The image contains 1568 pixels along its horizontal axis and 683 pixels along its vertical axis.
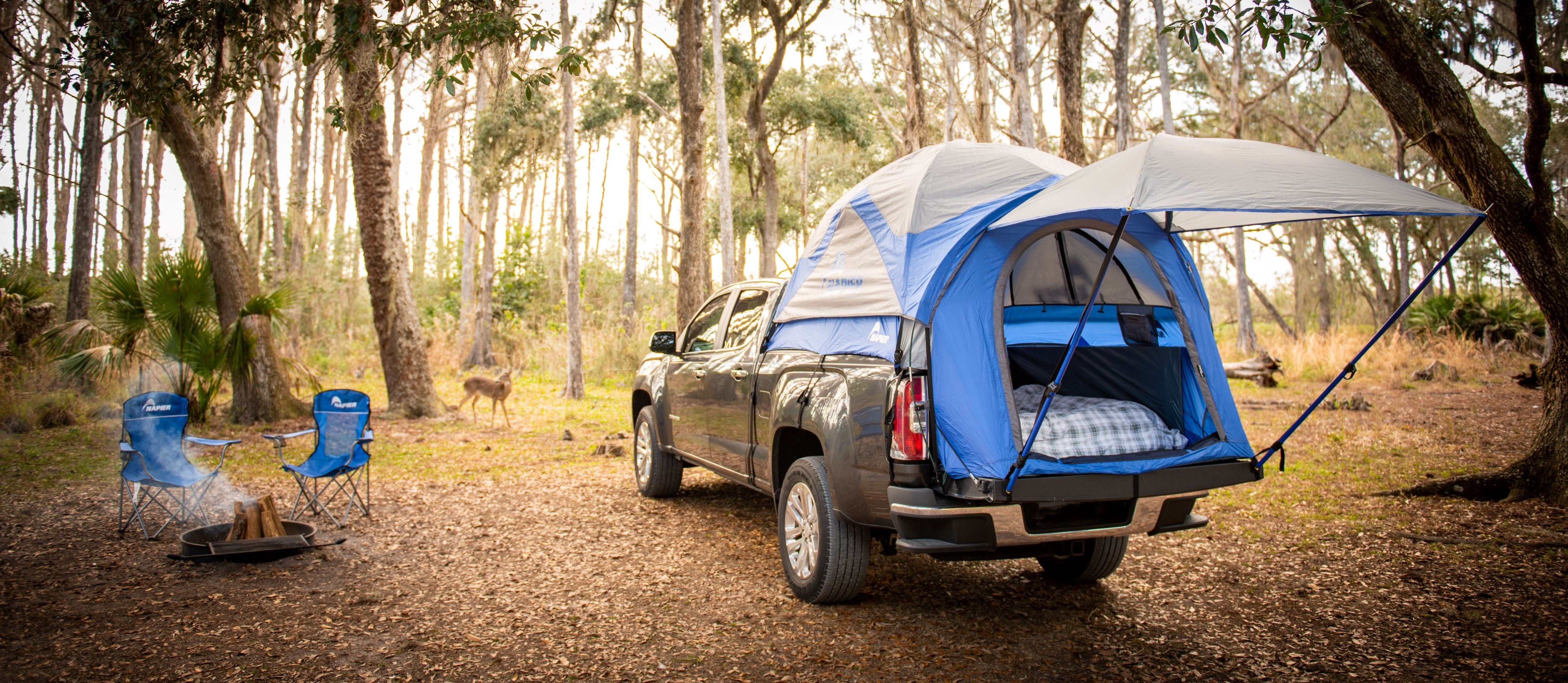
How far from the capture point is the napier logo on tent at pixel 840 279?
4500 millimetres

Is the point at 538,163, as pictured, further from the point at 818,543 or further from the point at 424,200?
the point at 818,543

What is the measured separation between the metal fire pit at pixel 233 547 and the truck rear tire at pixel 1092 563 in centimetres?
424

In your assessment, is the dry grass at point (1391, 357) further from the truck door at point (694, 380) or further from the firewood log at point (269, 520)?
the firewood log at point (269, 520)

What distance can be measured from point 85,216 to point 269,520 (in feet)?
41.2

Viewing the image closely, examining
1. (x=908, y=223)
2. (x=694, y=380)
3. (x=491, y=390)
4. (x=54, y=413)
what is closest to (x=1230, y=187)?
(x=908, y=223)

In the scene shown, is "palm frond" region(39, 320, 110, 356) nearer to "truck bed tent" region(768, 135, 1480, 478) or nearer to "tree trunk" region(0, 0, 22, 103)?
"tree trunk" region(0, 0, 22, 103)

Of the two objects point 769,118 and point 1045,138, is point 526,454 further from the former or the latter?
point 1045,138

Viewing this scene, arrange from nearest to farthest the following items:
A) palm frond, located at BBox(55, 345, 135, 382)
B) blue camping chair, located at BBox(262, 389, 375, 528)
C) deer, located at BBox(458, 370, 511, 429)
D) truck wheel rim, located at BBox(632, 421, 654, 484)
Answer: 1. blue camping chair, located at BBox(262, 389, 375, 528)
2. truck wheel rim, located at BBox(632, 421, 654, 484)
3. palm frond, located at BBox(55, 345, 135, 382)
4. deer, located at BBox(458, 370, 511, 429)

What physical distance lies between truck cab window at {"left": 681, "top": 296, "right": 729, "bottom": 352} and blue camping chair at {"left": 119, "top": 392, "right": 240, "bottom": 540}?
3.06 meters

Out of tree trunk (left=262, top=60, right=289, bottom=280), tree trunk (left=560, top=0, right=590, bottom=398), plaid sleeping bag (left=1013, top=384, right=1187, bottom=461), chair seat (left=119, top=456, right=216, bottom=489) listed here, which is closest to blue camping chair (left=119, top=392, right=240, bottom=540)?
chair seat (left=119, top=456, right=216, bottom=489)

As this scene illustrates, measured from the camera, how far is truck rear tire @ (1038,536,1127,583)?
451 cm

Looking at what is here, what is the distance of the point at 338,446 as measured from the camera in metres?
6.34

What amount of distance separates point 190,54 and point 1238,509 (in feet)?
25.6

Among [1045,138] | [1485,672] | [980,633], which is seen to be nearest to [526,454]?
[980,633]
